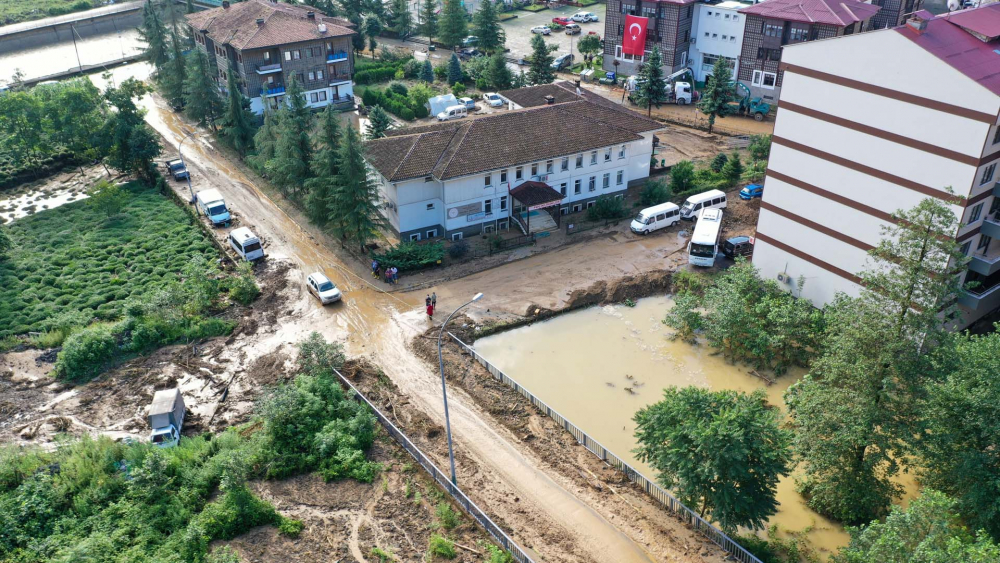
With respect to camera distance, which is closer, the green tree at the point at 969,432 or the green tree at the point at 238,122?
the green tree at the point at 969,432

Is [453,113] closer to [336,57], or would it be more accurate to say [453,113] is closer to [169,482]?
[336,57]

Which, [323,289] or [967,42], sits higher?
[967,42]

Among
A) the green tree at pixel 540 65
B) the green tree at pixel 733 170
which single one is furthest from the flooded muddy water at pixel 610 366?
the green tree at pixel 540 65

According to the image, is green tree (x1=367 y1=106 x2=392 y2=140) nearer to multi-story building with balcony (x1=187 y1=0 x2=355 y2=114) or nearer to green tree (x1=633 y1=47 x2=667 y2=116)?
multi-story building with balcony (x1=187 y1=0 x2=355 y2=114)

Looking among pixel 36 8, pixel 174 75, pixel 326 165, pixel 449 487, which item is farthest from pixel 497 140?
pixel 36 8

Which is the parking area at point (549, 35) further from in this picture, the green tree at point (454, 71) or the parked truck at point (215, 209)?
the parked truck at point (215, 209)

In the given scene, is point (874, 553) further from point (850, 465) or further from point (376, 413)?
point (376, 413)

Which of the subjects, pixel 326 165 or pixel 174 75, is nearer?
pixel 326 165
